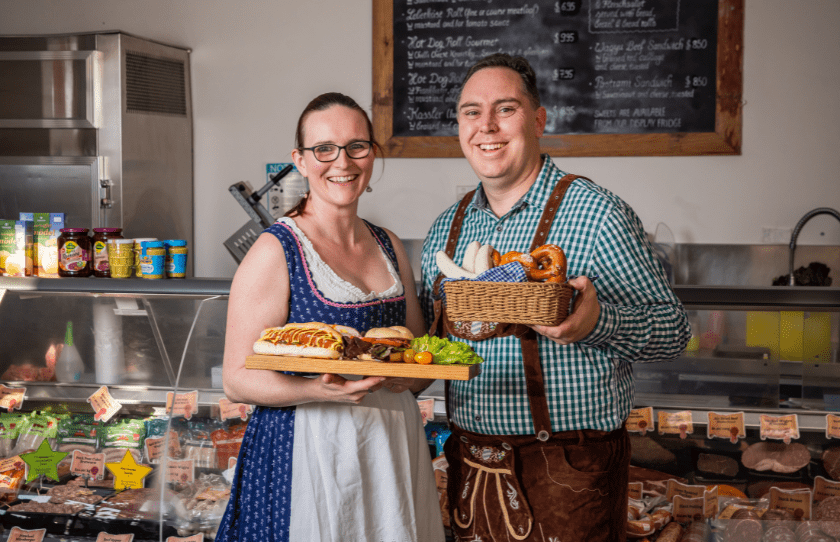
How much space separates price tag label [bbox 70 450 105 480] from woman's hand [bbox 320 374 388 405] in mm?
1588

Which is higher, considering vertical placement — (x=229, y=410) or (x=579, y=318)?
(x=579, y=318)

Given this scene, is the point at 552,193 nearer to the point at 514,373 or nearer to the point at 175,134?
the point at 514,373

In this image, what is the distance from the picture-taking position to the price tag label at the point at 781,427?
2.41m

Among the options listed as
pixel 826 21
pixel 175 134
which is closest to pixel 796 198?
pixel 826 21

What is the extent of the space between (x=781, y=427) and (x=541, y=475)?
1112mm

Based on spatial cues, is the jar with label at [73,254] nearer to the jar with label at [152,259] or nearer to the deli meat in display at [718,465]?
the jar with label at [152,259]

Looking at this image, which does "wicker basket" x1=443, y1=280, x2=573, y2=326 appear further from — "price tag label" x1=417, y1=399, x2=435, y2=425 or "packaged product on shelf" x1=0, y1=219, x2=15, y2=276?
"packaged product on shelf" x1=0, y1=219, x2=15, y2=276

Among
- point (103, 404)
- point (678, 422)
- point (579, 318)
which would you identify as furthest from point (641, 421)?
point (103, 404)

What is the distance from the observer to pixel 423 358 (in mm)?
1505

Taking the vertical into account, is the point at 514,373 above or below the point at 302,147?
below

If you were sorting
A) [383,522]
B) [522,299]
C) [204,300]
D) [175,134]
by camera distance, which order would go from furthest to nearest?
[175,134], [204,300], [383,522], [522,299]

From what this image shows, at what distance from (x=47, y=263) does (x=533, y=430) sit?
6.84 feet

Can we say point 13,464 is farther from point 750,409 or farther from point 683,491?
point 750,409

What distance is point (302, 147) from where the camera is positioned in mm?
1781
